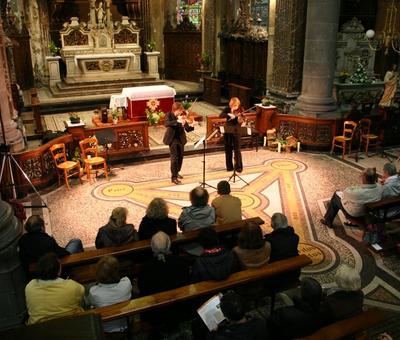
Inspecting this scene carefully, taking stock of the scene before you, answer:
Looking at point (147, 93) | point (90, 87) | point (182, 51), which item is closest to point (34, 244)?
point (147, 93)

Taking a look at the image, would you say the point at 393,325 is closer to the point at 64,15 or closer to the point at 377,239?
the point at 377,239

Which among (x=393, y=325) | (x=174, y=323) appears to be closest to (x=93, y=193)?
(x=174, y=323)

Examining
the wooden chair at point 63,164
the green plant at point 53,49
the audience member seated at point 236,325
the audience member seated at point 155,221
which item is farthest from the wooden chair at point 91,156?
the green plant at point 53,49

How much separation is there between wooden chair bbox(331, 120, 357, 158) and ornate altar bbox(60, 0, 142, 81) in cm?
942

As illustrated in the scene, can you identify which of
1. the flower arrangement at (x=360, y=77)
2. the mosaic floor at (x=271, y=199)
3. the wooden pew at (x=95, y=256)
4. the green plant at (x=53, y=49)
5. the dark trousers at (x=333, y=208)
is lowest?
the mosaic floor at (x=271, y=199)

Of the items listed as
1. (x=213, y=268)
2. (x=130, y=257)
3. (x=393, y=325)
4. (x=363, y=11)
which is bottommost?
(x=393, y=325)

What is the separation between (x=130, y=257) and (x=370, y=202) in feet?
11.3

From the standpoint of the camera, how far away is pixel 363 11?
13.7m

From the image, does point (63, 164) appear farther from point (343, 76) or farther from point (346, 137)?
point (343, 76)

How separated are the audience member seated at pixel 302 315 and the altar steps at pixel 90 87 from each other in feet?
45.2

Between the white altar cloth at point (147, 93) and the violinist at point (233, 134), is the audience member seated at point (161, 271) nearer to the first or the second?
the violinist at point (233, 134)

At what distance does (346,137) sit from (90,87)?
9317mm

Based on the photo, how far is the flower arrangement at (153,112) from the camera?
12.2m

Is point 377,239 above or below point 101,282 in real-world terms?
below
